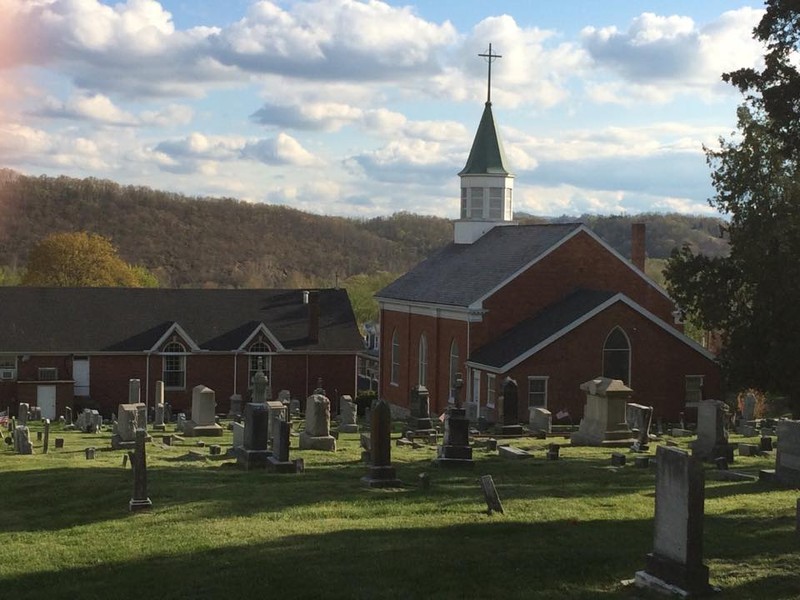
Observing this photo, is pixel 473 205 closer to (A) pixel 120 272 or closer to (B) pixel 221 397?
(B) pixel 221 397

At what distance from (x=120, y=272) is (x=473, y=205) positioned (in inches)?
1544

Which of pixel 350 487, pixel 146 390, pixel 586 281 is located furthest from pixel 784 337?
pixel 146 390

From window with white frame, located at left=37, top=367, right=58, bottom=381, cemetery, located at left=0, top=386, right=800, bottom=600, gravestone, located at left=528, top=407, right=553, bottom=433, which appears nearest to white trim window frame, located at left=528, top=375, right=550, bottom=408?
gravestone, located at left=528, top=407, right=553, bottom=433

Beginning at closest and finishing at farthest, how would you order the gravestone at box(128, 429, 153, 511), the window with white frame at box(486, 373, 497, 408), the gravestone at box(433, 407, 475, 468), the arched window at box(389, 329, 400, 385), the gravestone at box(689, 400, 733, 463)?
the gravestone at box(128, 429, 153, 511), the gravestone at box(433, 407, 475, 468), the gravestone at box(689, 400, 733, 463), the window with white frame at box(486, 373, 497, 408), the arched window at box(389, 329, 400, 385)

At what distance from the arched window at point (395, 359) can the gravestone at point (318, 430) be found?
25732mm

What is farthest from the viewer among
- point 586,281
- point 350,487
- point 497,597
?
point 586,281

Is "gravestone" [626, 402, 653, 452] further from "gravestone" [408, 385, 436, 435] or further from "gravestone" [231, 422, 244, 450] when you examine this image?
"gravestone" [231, 422, 244, 450]

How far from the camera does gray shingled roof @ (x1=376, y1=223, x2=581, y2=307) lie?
46.4 meters

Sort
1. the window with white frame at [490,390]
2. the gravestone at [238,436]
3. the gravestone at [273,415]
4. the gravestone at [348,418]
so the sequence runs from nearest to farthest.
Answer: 1. the gravestone at [273,415]
2. the gravestone at [238,436]
3. the gravestone at [348,418]
4. the window with white frame at [490,390]

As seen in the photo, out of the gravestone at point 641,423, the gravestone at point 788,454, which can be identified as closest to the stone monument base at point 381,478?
the gravestone at point 788,454

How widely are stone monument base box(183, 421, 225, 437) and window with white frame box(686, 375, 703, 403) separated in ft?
66.2

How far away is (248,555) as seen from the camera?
14.6 meters

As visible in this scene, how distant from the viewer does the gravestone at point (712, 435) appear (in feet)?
76.6

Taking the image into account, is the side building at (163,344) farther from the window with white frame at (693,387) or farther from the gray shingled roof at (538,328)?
the window with white frame at (693,387)
